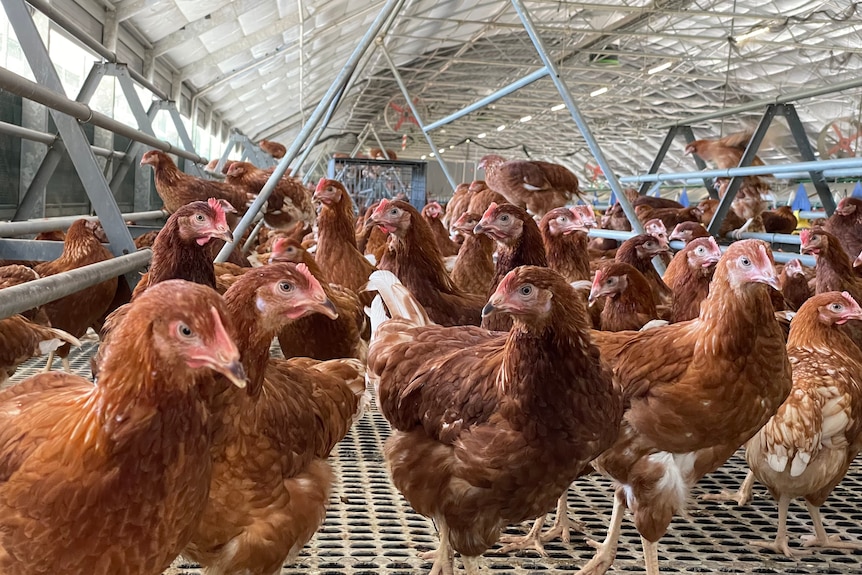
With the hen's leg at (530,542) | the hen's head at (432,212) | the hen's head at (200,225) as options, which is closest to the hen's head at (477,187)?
the hen's head at (432,212)

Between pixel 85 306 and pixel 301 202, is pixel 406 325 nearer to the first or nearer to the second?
pixel 85 306

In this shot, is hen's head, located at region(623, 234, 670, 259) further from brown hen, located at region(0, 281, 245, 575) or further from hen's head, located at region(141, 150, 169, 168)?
hen's head, located at region(141, 150, 169, 168)

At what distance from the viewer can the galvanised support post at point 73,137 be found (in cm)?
236

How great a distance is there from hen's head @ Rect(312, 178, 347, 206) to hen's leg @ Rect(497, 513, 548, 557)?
2.13 m

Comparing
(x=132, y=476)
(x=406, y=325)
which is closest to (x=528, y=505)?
(x=406, y=325)

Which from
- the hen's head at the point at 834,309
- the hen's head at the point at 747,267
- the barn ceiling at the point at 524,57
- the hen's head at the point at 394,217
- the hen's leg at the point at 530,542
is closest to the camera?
the hen's head at the point at 747,267

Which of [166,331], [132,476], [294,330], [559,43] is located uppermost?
[166,331]

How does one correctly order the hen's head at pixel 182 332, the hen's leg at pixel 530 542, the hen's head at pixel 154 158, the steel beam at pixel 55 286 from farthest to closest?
the hen's head at pixel 154 158 → the hen's leg at pixel 530 542 → the steel beam at pixel 55 286 → the hen's head at pixel 182 332

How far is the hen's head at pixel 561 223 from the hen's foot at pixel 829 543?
5.50 feet

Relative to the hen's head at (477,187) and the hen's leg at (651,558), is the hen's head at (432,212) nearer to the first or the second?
the hen's head at (477,187)

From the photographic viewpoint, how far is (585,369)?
1840 millimetres

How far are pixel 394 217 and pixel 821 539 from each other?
2.10m

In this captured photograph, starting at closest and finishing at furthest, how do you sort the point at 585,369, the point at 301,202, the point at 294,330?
the point at 585,369, the point at 294,330, the point at 301,202

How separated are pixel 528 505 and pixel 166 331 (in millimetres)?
1136
